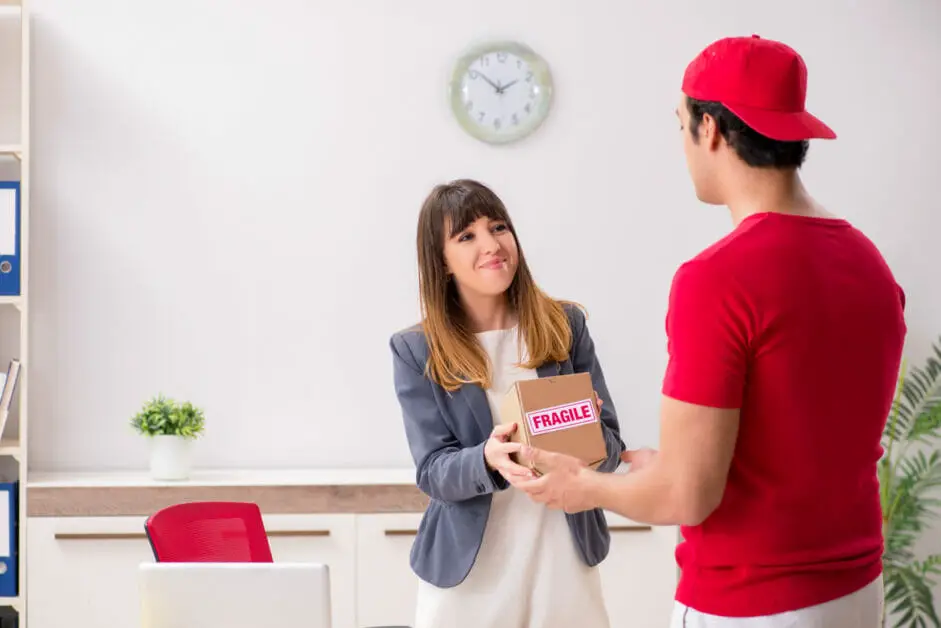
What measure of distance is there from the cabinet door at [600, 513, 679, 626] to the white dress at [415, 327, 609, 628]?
138 cm

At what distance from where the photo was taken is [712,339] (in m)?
1.21

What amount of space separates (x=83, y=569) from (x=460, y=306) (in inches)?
73.5

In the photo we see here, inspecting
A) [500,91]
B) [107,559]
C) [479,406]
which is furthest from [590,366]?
[107,559]

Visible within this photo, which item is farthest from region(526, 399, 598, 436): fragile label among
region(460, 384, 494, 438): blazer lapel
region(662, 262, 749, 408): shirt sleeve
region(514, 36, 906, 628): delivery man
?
region(662, 262, 749, 408): shirt sleeve

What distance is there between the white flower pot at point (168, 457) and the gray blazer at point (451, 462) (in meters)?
1.56

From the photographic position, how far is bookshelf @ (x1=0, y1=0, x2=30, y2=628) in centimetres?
331

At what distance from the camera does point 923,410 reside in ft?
11.7

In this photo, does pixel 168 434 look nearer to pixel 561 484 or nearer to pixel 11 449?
pixel 11 449

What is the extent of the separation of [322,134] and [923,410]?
2328 millimetres

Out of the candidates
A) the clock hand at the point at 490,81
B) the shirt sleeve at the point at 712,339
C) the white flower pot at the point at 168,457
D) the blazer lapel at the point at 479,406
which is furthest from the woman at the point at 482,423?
the clock hand at the point at 490,81

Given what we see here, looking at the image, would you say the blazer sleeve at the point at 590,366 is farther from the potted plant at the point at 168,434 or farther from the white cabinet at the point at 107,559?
the potted plant at the point at 168,434

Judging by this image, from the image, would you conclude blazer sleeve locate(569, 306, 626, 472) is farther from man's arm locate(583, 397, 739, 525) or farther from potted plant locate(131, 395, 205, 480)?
potted plant locate(131, 395, 205, 480)

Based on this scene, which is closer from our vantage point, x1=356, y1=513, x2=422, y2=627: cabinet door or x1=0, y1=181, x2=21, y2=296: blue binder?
x1=356, y1=513, x2=422, y2=627: cabinet door

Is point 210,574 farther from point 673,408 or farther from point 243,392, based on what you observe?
point 243,392
